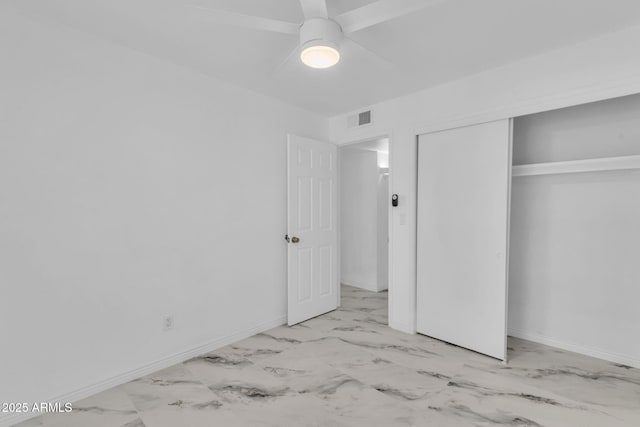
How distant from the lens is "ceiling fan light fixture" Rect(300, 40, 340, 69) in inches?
65.5

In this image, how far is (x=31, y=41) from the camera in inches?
77.0

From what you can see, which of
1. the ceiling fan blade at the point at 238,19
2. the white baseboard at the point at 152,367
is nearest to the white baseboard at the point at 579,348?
the white baseboard at the point at 152,367

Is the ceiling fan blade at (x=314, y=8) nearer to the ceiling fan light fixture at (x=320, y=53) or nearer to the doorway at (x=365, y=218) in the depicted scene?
the ceiling fan light fixture at (x=320, y=53)

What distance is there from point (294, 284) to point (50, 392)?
2.12 metres

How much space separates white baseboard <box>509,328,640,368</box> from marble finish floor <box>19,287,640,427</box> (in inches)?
2.9

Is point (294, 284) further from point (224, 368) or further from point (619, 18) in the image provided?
point (619, 18)

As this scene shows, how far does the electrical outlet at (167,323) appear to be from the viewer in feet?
8.43

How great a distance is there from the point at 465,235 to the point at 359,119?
5.82 feet

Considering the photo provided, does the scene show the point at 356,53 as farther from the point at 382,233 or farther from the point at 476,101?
the point at 382,233

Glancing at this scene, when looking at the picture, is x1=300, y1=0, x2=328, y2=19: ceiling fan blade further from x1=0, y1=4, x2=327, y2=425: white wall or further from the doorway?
the doorway

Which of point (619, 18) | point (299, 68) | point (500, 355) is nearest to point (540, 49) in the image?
point (619, 18)

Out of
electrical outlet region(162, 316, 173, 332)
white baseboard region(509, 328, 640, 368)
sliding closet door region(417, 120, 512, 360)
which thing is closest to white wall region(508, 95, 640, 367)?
white baseboard region(509, 328, 640, 368)

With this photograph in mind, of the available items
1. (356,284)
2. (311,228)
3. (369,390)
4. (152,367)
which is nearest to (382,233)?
(356,284)

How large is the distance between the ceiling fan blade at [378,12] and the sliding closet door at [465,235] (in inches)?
65.7
